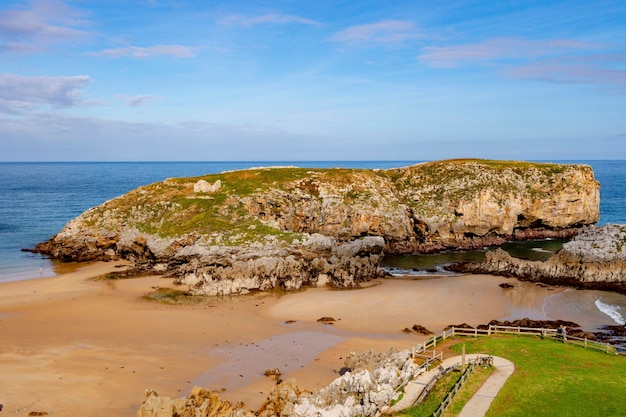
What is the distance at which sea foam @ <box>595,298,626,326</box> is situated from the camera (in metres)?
40.7

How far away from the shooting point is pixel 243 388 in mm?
27953

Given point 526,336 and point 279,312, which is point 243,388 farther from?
point 526,336

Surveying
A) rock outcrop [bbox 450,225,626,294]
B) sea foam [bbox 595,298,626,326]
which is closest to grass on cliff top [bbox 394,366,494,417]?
sea foam [bbox 595,298,626,326]

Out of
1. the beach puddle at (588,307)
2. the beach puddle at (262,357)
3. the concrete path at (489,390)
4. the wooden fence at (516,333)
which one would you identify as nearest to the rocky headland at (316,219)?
the beach puddle at (262,357)

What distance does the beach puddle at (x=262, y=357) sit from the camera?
1147 inches

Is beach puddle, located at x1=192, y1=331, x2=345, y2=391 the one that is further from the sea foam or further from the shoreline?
the sea foam

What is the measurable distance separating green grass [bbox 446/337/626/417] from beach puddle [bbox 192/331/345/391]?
32.9 ft

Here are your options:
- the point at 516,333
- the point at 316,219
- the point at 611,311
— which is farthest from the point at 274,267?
the point at 611,311

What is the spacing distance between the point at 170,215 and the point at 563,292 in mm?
47337

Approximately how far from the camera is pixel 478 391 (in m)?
23.5

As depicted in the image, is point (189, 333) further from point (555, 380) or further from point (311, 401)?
point (555, 380)

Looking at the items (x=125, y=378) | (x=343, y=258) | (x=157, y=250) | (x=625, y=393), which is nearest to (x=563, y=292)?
(x=343, y=258)

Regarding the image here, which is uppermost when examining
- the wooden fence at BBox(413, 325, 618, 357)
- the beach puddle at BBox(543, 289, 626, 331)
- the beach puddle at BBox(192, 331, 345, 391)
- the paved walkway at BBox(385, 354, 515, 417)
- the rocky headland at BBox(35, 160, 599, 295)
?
the rocky headland at BBox(35, 160, 599, 295)

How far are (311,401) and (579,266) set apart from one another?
4217 centimetres
